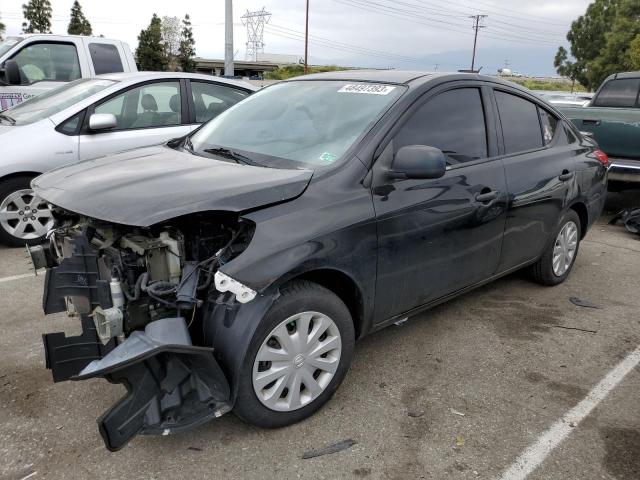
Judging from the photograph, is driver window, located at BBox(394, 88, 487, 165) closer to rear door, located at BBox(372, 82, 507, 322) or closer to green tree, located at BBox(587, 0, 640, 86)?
rear door, located at BBox(372, 82, 507, 322)

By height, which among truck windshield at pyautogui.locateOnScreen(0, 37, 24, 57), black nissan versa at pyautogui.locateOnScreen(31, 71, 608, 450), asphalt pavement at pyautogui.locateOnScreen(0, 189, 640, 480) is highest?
truck windshield at pyautogui.locateOnScreen(0, 37, 24, 57)

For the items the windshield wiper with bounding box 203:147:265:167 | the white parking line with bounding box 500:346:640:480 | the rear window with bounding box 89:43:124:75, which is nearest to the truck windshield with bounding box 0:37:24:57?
the rear window with bounding box 89:43:124:75

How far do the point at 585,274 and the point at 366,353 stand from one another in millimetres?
2829

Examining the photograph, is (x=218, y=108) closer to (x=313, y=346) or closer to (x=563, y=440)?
(x=313, y=346)

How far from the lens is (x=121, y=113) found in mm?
5719

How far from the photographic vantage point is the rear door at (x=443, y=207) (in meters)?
3.01

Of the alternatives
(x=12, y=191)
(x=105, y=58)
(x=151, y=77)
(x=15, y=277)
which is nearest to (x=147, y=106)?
(x=151, y=77)

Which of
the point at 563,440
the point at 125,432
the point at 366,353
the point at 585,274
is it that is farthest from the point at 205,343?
the point at 585,274

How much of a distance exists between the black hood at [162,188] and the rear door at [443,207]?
60cm

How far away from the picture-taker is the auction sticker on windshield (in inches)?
130

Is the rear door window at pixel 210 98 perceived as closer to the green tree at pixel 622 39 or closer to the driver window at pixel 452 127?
the driver window at pixel 452 127

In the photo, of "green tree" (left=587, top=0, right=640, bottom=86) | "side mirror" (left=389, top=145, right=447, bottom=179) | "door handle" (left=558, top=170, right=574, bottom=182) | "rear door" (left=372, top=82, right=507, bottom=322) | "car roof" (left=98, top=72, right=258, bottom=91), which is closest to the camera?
"side mirror" (left=389, top=145, right=447, bottom=179)

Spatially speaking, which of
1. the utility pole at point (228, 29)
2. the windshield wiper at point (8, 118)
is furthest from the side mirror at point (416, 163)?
the utility pole at point (228, 29)

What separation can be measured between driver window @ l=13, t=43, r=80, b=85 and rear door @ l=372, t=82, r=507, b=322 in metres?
6.25
